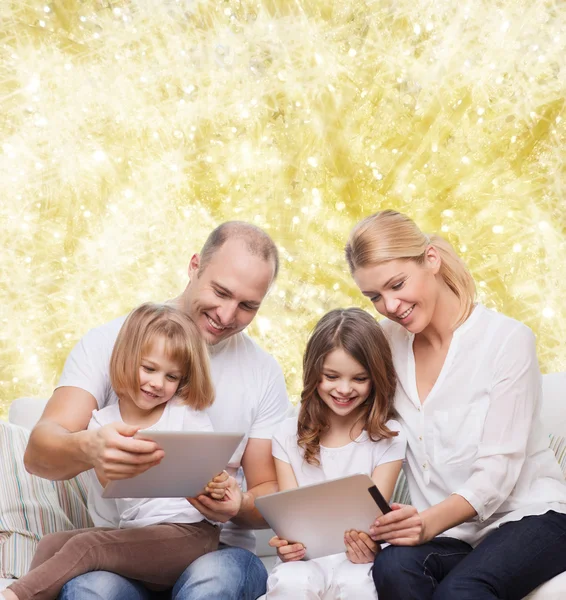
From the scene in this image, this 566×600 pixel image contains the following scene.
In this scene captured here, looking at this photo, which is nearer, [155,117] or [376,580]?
[376,580]

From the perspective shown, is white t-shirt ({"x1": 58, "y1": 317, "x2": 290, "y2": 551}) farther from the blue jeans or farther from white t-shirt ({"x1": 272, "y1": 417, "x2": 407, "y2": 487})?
the blue jeans

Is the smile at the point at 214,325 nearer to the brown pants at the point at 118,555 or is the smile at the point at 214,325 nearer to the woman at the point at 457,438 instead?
the woman at the point at 457,438

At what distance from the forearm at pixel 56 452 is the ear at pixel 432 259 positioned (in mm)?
862

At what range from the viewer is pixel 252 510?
70.4 inches

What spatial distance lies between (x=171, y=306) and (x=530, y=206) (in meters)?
1.90

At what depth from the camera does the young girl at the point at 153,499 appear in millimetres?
1562

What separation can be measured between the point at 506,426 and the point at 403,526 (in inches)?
12.2

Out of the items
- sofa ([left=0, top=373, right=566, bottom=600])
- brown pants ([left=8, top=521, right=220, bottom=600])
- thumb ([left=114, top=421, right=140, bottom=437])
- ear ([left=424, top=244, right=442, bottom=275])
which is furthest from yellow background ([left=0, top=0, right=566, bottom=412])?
thumb ([left=114, top=421, right=140, bottom=437])

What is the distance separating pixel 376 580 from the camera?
1.53 m

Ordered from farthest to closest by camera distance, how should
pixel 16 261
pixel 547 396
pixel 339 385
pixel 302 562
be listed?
pixel 16 261 < pixel 547 396 < pixel 339 385 < pixel 302 562

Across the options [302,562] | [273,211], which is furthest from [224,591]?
[273,211]

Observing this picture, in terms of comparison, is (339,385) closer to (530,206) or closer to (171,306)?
(171,306)

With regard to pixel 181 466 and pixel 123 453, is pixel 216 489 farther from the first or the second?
pixel 123 453

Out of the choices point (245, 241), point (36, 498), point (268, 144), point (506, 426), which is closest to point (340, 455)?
point (506, 426)
